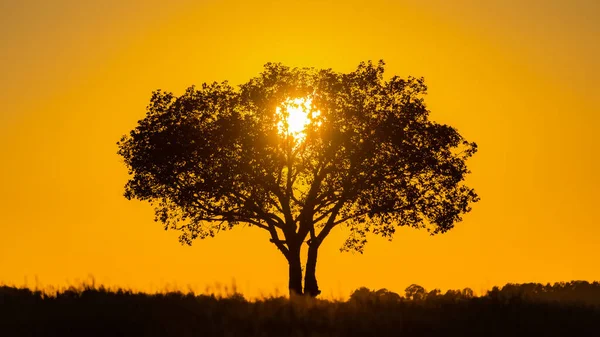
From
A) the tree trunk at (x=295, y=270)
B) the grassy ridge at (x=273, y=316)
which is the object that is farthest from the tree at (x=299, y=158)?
the grassy ridge at (x=273, y=316)

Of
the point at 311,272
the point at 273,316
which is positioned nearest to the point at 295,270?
the point at 311,272

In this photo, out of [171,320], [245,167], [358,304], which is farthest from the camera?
[245,167]

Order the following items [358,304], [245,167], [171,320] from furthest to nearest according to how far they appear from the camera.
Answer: [245,167], [358,304], [171,320]

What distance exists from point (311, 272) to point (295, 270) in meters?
0.91

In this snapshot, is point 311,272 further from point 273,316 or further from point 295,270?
point 273,316

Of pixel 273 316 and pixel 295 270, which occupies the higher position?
pixel 295 270

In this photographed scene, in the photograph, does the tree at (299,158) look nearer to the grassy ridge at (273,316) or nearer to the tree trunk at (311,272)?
the tree trunk at (311,272)

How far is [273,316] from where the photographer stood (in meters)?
27.9

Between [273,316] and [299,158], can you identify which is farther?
[299,158]

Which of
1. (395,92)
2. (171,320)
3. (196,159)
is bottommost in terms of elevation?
(171,320)

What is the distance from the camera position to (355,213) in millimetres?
52438

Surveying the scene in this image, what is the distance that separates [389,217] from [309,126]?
23.4 feet

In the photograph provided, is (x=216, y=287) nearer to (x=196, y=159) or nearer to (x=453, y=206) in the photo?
(x=196, y=159)
